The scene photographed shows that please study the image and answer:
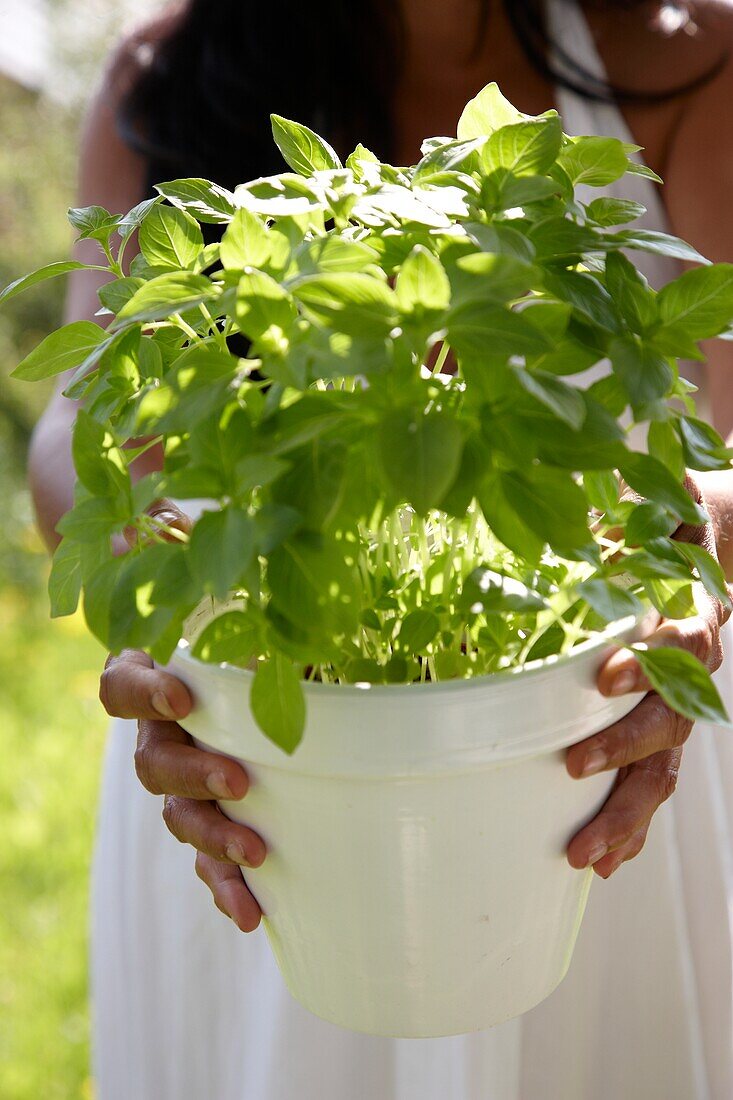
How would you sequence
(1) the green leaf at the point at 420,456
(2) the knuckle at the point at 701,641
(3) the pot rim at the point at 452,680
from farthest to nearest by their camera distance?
(2) the knuckle at the point at 701,641
(3) the pot rim at the point at 452,680
(1) the green leaf at the point at 420,456

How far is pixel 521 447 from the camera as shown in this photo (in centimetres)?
46

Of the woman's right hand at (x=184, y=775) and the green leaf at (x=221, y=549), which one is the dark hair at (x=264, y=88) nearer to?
the woman's right hand at (x=184, y=775)

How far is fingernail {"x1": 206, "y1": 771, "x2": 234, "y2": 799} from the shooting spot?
571mm

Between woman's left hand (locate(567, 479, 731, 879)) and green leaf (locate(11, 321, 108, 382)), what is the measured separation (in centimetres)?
31

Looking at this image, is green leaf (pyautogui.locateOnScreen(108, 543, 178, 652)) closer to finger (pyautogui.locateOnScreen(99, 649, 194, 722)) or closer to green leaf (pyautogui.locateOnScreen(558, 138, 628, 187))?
finger (pyautogui.locateOnScreen(99, 649, 194, 722))

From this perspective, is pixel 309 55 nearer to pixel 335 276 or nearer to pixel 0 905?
pixel 335 276

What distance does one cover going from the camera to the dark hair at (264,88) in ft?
4.10

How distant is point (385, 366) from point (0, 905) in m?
1.60

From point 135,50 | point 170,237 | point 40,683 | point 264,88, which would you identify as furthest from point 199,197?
point 40,683

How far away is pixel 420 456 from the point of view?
0.41m

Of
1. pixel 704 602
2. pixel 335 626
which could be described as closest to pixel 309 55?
pixel 704 602

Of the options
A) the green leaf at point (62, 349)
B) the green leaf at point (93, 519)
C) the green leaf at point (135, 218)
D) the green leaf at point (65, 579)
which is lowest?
the green leaf at point (65, 579)

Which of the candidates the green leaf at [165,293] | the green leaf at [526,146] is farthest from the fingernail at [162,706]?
the green leaf at [526,146]

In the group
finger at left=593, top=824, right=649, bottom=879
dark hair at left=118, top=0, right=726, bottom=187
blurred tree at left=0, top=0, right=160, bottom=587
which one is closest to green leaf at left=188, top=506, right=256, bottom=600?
finger at left=593, top=824, right=649, bottom=879
